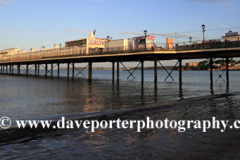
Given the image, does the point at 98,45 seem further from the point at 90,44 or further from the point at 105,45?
the point at 105,45

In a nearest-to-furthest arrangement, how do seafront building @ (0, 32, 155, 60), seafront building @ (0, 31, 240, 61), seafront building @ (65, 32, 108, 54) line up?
seafront building @ (0, 31, 240, 61)
seafront building @ (0, 32, 155, 60)
seafront building @ (65, 32, 108, 54)

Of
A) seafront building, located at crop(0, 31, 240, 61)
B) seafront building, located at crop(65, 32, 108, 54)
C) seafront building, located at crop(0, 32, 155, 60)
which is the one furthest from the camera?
seafront building, located at crop(65, 32, 108, 54)

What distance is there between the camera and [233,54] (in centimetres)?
3912

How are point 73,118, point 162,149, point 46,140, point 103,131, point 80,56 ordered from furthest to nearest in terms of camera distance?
point 80,56
point 73,118
point 103,131
point 46,140
point 162,149

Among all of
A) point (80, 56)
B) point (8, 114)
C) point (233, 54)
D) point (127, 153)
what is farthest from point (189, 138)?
point (80, 56)

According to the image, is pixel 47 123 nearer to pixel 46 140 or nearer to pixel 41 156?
pixel 46 140

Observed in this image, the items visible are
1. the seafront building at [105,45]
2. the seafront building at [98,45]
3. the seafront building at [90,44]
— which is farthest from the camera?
the seafront building at [90,44]

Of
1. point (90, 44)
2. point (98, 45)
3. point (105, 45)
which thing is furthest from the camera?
point (98, 45)

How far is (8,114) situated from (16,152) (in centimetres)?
743

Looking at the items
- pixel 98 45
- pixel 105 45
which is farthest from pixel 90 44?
pixel 105 45

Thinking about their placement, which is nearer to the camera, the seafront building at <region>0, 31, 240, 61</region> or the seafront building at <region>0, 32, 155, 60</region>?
the seafront building at <region>0, 31, 240, 61</region>

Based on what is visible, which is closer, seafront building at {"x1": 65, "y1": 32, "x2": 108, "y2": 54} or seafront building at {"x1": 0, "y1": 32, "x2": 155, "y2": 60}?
seafront building at {"x1": 0, "y1": 32, "x2": 155, "y2": 60}

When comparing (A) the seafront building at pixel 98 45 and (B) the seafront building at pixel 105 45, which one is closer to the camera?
(B) the seafront building at pixel 105 45

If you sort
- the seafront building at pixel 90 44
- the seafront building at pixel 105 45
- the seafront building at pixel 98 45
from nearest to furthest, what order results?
the seafront building at pixel 105 45, the seafront building at pixel 98 45, the seafront building at pixel 90 44
